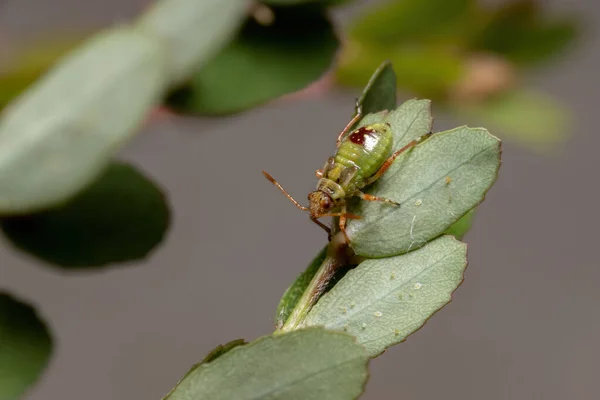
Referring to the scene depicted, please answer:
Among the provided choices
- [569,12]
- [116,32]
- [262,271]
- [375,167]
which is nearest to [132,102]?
[116,32]

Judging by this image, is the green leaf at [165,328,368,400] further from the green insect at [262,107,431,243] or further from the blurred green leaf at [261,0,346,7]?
the blurred green leaf at [261,0,346,7]

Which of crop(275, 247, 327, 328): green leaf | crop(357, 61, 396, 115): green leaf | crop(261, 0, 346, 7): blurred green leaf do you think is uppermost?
crop(261, 0, 346, 7): blurred green leaf

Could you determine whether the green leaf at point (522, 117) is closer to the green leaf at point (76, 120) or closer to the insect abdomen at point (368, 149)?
the insect abdomen at point (368, 149)

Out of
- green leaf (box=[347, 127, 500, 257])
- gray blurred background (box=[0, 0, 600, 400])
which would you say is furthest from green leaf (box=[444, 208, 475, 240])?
gray blurred background (box=[0, 0, 600, 400])

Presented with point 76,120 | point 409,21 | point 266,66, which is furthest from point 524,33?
point 76,120

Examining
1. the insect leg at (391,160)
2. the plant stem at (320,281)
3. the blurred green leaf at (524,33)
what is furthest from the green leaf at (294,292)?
the blurred green leaf at (524,33)

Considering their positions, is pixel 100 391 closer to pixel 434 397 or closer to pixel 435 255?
pixel 434 397
